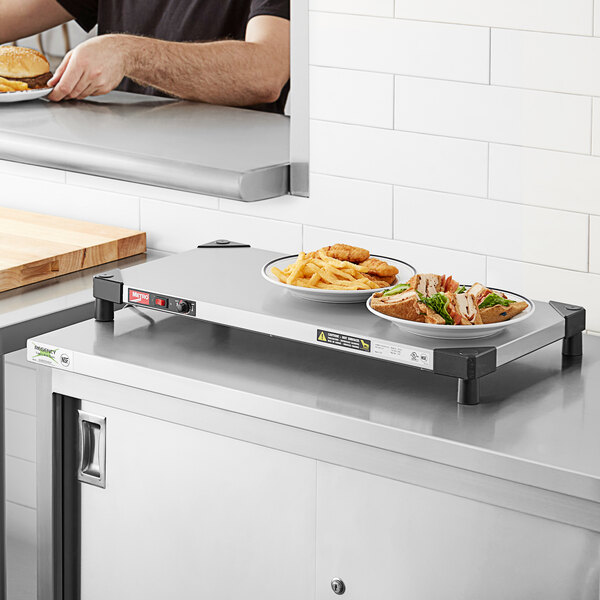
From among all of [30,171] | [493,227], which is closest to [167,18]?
[30,171]

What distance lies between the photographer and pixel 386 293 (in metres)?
1.61

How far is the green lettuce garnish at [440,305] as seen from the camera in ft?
4.97

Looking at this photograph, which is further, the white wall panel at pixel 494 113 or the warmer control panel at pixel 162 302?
the white wall panel at pixel 494 113

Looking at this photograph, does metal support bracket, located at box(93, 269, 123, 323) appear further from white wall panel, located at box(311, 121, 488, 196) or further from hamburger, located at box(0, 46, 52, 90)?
hamburger, located at box(0, 46, 52, 90)

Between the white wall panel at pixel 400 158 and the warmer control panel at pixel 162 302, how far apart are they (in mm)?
520

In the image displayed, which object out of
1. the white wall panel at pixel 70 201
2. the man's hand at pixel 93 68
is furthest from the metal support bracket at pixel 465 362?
the man's hand at pixel 93 68

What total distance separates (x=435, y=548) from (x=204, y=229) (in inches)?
39.8

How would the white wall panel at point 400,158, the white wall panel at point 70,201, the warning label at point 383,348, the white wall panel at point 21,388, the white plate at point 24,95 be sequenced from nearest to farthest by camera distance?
the warning label at point 383,348 < the white wall panel at point 400,158 < the white wall panel at point 70,201 < the white plate at point 24,95 < the white wall panel at point 21,388

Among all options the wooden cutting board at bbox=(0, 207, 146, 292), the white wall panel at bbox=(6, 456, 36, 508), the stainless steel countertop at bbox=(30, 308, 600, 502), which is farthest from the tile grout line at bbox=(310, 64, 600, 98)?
the white wall panel at bbox=(6, 456, 36, 508)

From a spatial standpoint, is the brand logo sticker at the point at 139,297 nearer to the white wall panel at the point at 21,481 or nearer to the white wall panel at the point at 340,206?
the white wall panel at the point at 340,206

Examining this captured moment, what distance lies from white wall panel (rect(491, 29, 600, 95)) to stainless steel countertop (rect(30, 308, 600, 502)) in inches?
16.5

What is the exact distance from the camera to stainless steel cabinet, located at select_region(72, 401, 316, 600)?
1.56 meters

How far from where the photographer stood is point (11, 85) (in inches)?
102

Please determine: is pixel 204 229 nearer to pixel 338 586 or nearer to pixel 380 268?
pixel 380 268
